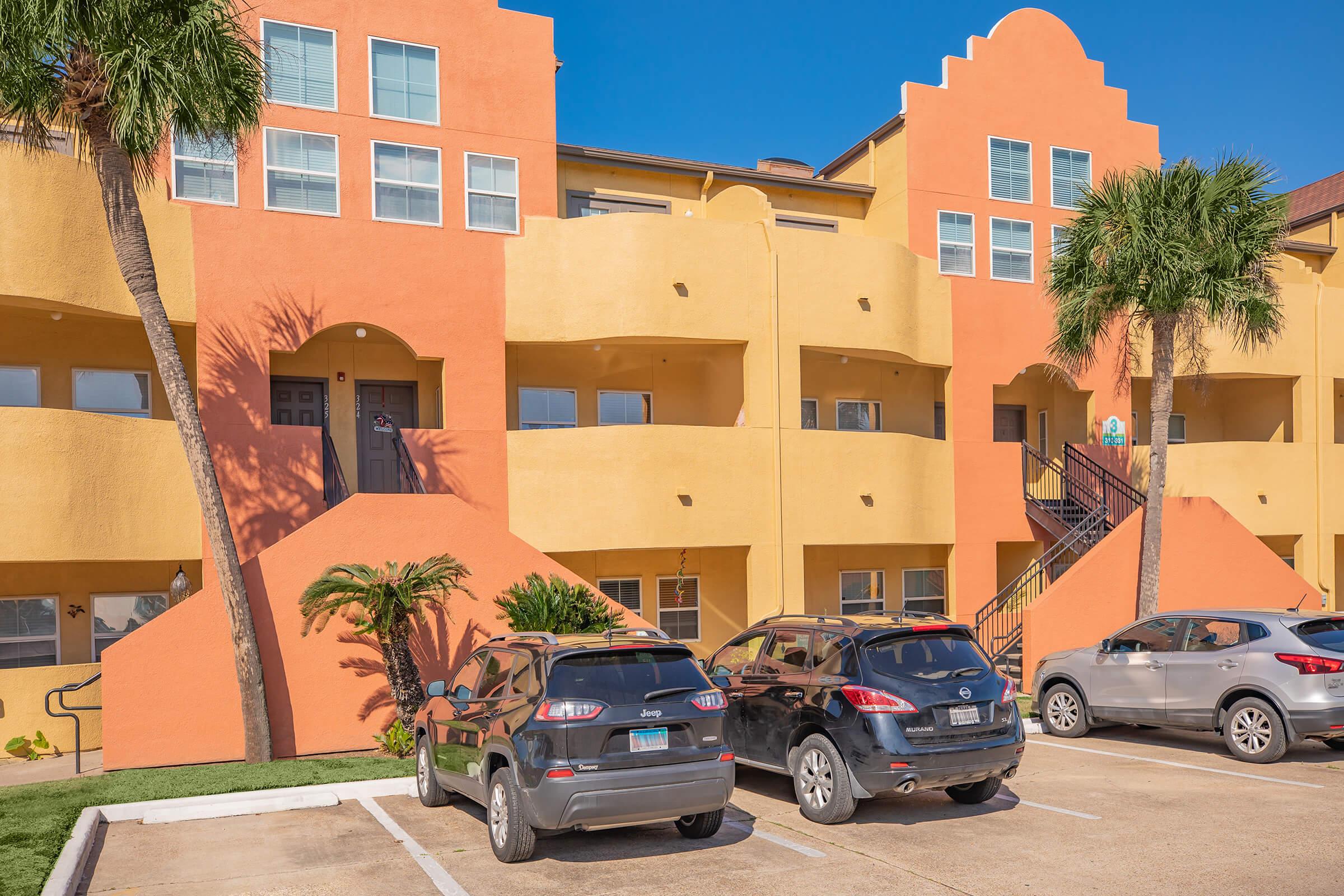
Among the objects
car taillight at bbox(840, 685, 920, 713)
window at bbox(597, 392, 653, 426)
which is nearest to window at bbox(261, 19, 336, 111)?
window at bbox(597, 392, 653, 426)

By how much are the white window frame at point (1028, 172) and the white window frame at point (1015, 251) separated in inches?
14.9

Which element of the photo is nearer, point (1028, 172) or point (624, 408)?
point (624, 408)

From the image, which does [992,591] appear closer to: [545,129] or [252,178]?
[545,129]

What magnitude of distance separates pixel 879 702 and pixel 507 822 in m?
3.20

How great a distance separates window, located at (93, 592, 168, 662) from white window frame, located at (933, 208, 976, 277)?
1560 cm

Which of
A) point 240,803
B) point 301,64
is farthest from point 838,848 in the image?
point 301,64

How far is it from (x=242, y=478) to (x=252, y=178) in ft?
15.4

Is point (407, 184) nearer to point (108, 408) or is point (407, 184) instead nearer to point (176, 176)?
point (176, 176)

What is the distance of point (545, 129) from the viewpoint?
19.4m

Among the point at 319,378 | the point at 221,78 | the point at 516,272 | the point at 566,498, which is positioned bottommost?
the point at 566,498

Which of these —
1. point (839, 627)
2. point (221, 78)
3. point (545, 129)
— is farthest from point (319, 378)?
point (839, 627)

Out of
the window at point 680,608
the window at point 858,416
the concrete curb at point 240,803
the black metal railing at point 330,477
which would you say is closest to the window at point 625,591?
the window at point 680,608

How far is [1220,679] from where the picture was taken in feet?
40.9

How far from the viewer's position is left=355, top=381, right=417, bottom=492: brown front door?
63.4 ft
